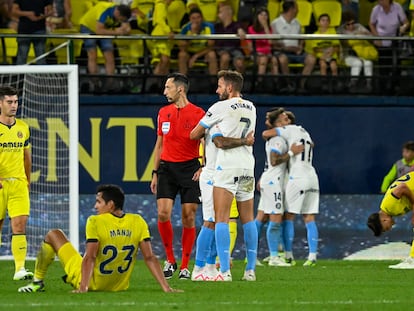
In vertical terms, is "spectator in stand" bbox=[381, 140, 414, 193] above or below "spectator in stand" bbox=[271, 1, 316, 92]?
below

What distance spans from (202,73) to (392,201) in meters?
6.68

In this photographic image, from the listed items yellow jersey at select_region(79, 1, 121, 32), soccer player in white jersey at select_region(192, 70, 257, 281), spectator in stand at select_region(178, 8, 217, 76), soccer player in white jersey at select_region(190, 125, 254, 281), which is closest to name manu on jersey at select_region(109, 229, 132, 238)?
soccer player in white jersey at select_region(192, 70, 257, 281)

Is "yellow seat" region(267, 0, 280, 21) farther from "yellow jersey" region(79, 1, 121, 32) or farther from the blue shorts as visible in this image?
the blue shorts

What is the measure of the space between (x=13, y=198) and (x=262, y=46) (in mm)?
7917

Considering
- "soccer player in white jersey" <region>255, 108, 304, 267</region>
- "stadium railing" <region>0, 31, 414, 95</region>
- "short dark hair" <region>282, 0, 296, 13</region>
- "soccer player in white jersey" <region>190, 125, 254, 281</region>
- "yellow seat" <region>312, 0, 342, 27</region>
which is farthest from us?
"yellow seat" <region>312, 0, 342, 27</region>

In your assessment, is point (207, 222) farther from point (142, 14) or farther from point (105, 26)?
point (142, 14)

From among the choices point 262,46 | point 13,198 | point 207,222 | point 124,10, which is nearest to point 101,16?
point 124,10

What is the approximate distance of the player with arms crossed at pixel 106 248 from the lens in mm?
9883

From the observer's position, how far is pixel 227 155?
1189cm

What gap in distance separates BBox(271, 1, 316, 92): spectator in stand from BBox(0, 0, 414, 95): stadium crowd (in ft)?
0.05

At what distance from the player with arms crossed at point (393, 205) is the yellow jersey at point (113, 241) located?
3909mm

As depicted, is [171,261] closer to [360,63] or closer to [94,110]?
[94,110]

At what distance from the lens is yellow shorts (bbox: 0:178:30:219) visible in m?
12.7

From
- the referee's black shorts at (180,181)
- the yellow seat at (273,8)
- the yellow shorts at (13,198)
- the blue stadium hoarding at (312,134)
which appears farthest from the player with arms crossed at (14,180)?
the yellow seat at (273,8)
